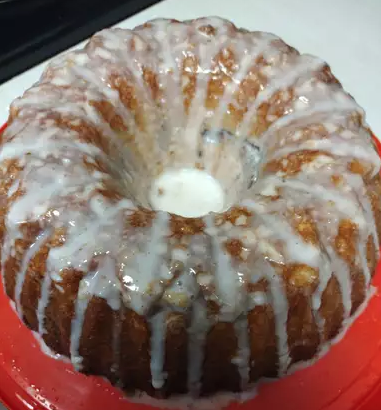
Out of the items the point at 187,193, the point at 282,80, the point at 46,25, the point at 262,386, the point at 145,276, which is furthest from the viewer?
the point at 46,25

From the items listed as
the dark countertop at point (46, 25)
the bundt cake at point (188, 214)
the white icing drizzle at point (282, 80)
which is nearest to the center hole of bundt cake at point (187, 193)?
the bundt cake at point (188, 214)

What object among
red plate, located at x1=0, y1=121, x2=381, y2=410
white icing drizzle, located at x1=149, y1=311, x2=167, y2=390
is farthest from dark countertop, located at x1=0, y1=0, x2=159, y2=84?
white icing drizzle, located at x1=149, y1=311, x2=167, y2=390

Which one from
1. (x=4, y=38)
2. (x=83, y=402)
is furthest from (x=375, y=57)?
(x=83, y=402)

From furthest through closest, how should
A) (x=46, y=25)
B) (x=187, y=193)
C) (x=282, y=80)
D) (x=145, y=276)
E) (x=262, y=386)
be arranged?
(x=46, y=25) → (x=187, y=193) → (x=282, y=80) → (x=262, y=386) → (x=145, y=276)

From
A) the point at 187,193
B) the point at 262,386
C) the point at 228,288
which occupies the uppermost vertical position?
the point at 228,288

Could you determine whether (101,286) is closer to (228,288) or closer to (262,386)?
(228,288)

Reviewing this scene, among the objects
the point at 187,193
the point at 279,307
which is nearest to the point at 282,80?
the point at 187,193

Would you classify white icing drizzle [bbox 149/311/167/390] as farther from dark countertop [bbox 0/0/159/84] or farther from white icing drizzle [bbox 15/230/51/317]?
dark countertop [bbox 0/0/159/84]
